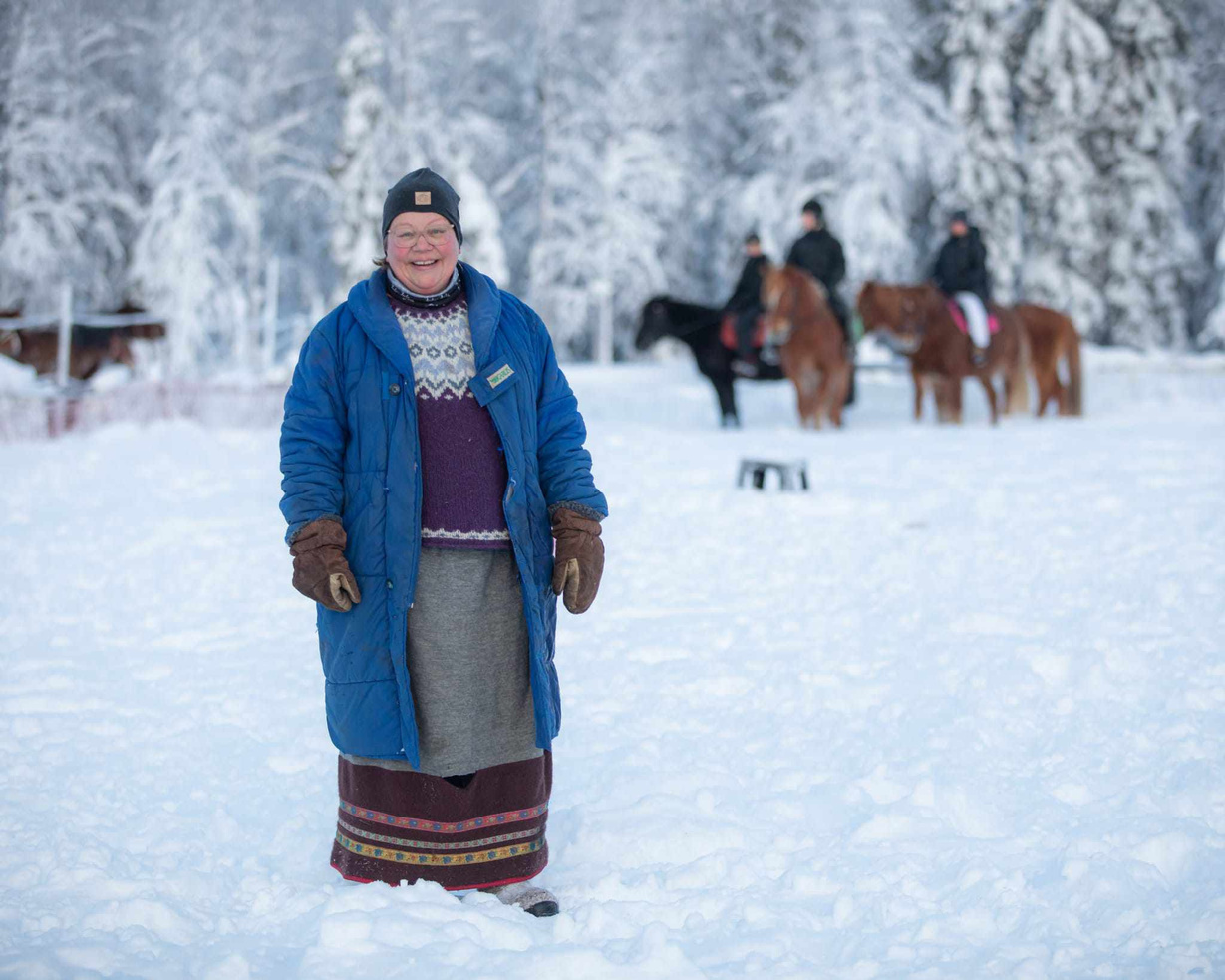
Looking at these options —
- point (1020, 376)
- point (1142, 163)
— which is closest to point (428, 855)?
point (1020, 376)

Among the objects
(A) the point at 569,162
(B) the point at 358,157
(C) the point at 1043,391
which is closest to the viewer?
(C) the point at 1043,391

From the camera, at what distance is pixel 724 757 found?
3.79 meters

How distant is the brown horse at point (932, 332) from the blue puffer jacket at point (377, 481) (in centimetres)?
1141

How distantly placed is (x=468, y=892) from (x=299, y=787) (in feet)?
3.15

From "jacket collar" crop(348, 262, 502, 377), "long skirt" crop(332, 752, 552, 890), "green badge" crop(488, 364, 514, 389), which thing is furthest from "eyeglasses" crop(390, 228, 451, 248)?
"long skirt" crop(332, 752, 552, 890)

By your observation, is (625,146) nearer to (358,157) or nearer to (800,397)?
(358,157)

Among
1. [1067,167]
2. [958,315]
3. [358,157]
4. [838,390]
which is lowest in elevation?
[838,390]

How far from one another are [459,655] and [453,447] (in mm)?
480

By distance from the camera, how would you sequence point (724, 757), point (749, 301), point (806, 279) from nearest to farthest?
point (724, 757) < point (806, 279) < point (749, 301)

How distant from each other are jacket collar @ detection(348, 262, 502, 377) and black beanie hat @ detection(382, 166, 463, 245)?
0.13 meters

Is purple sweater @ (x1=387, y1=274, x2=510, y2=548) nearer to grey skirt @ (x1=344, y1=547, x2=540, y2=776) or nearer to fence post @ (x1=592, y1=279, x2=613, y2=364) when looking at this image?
grey skirt @ (x1=344, y1=547, x2=540, y2=776)

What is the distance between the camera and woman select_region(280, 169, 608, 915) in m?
2.64

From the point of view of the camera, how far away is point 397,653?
265 cm

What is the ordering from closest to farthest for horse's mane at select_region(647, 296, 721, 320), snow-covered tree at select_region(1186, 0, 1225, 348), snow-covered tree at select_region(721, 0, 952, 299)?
1. horse's mane at select_region(647, 296, 721, 320)
2. snow-covered tree at select_region(721, 0, 952, 299)
3. snow-covered tree at select_region(1186, 0, 1225, 348)
